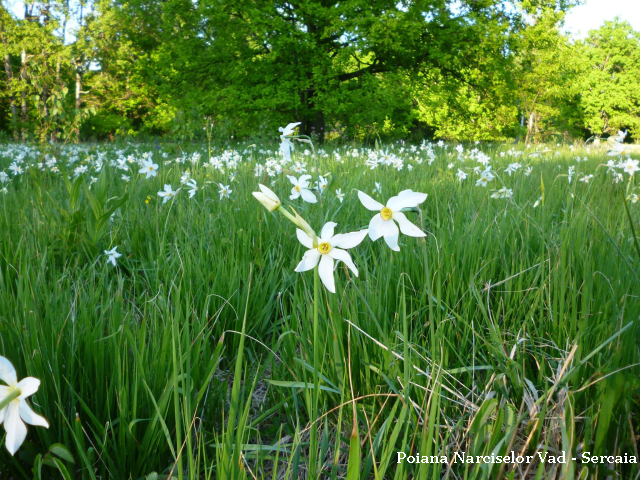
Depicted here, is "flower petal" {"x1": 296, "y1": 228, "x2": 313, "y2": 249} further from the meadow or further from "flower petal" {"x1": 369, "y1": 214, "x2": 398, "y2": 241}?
"flower petal" {"x1": 369, "y1": 214, "x2": 398, "y2": 241}

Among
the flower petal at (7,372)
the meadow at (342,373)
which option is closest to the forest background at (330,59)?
the meadow at (342,373)

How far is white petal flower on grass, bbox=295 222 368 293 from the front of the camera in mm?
770

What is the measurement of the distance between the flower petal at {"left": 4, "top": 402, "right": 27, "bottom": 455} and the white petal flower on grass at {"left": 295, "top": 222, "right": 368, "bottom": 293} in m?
0.45

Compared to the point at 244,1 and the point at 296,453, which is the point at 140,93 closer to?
the point at 244,1

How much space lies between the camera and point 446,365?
1247mm

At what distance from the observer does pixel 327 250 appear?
0.81 meters

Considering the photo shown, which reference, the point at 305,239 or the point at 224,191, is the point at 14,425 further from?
the point at 224,191

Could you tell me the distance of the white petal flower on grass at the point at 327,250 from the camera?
77 centimetres

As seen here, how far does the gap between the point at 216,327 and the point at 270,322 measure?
0.27 meters

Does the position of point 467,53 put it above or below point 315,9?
below

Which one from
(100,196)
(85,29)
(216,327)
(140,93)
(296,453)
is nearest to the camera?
(296,453)

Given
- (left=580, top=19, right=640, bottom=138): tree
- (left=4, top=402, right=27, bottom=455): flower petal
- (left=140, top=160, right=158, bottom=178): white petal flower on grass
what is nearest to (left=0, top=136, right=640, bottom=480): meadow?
Answer: (left=4, top=402, right=27, bottom=455): flower petal

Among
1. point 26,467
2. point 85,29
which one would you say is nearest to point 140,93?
point 85,29

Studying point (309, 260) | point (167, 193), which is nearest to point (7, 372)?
→ point (309, 260)
